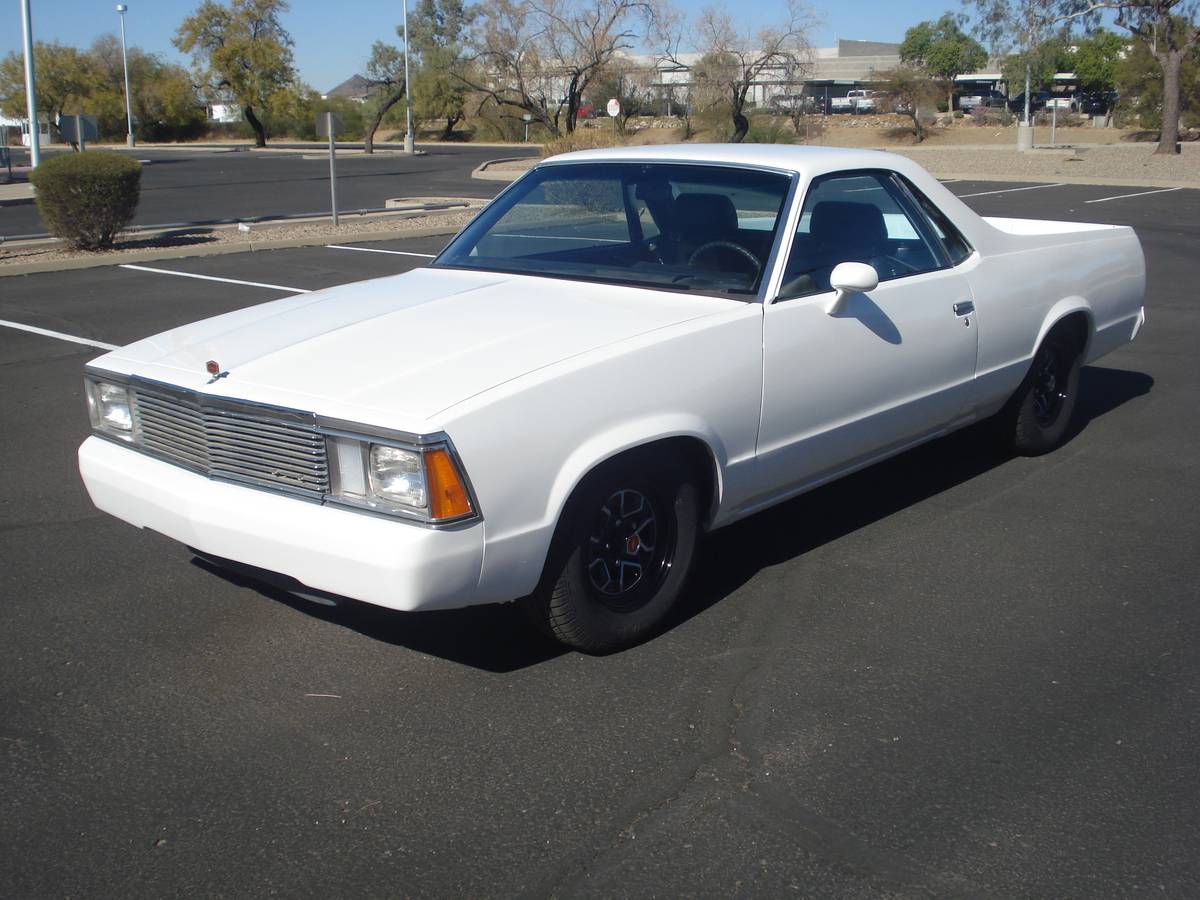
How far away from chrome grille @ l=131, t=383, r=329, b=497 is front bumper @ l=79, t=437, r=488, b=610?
5cm

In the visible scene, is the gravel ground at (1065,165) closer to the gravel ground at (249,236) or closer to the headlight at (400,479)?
the gravel ground at (249,236)

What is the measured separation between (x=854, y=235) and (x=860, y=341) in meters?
0.59

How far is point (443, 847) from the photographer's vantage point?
10.3 ft

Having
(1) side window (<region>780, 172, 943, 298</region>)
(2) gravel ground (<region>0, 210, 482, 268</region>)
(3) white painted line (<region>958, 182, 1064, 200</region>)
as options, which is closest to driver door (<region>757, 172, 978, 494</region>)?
(1) side window (<region>780, 172, 943, 298</region>)

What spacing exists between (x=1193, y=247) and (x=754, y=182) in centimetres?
1378

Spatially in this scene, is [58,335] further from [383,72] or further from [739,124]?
[383,72]

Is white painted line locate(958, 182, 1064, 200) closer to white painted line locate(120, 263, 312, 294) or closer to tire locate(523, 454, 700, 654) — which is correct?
white painted line locate(120, 263, 312, 294)

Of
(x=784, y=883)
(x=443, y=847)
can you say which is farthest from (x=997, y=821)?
(x=443, y=847)

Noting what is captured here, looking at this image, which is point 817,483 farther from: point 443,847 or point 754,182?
point 443,847

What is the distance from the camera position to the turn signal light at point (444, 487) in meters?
3.50

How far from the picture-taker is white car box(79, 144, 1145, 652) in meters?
3.63

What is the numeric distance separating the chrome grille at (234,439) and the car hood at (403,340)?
5 centimetres

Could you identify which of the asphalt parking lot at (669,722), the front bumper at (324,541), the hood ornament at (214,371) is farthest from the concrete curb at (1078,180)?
the front bumper at (324,541)

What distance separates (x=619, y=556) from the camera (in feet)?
13.7
